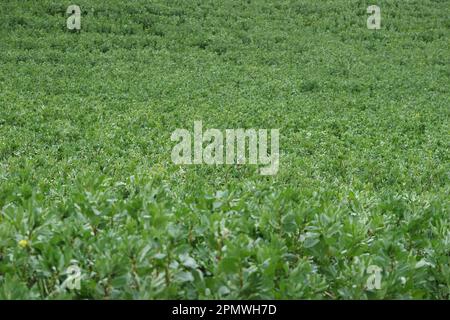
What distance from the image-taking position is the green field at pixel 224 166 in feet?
9.48

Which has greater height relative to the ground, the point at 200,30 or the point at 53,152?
the point at 200,30

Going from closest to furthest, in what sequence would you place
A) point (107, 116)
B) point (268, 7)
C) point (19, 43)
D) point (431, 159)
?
point (431, 159), point (107, 116), point (19, 43), point (268, 7)

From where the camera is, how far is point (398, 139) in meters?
11.5

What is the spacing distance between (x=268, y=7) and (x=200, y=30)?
4.91m

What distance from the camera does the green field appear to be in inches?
114

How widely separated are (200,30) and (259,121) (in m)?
10.8

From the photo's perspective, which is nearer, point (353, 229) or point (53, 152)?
point (353, 229)

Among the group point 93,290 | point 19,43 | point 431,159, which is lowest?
point 431,159

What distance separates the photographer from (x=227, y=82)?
652 inches

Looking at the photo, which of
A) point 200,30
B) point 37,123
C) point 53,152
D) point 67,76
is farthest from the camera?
point 200,30

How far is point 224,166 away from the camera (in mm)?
9016

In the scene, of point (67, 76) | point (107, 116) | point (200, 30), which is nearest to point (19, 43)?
point (67, 76)

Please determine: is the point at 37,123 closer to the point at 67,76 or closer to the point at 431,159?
the point at 67,76
